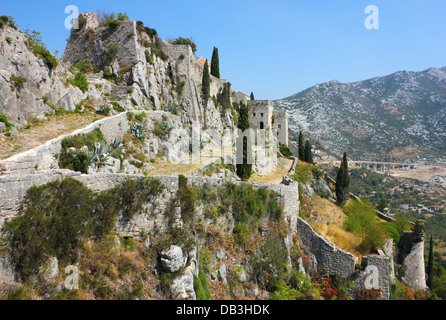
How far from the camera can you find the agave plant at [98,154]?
12.3m

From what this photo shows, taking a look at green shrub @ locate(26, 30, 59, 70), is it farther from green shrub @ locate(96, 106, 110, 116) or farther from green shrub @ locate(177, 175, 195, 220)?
green shrub @ locate(177, 175, 195, 220)

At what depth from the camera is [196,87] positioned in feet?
106

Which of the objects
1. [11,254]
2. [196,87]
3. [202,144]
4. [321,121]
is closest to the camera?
[11,254]

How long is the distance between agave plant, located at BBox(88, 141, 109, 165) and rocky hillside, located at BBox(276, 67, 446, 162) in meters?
109

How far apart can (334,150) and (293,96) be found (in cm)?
4617

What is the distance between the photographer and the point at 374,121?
121 metres

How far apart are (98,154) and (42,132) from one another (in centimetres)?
342

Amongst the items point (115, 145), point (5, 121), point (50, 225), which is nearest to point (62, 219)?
point (50, 225)

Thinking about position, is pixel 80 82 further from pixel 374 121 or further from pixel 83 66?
pixel 374 121

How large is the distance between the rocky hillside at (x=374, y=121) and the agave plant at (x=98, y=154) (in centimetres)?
10948

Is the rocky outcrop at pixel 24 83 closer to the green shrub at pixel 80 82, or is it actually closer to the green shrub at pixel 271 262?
the green shrub at pixel 80 82

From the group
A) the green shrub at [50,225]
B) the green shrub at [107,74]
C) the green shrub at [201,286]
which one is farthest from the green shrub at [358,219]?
the green shrub at [107,74]
